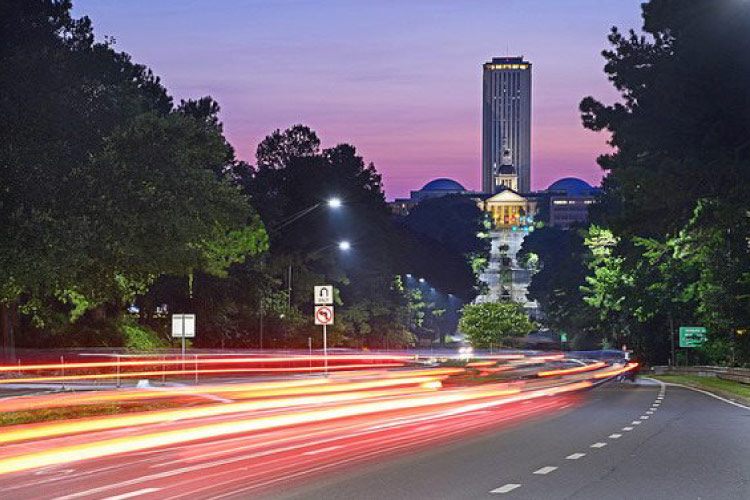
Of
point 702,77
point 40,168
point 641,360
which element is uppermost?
point 702,77

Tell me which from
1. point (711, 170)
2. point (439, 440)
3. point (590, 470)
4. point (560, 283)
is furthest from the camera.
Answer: point (560, 283)

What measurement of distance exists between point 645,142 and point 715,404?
9814mm

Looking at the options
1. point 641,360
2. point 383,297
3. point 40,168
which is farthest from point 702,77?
point 383,297

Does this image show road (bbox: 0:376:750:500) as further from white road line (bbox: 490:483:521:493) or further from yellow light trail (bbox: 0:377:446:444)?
yellow light trail (bbox: 0:377:446:444)

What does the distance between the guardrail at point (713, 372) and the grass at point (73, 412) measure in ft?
102

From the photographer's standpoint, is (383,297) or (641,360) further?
(383,297)

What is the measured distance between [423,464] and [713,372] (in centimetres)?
5504

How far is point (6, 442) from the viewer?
58.7 feet

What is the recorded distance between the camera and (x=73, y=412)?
26500 millimetres

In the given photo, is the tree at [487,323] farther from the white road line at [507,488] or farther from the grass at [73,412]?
the white road line at [507,488]

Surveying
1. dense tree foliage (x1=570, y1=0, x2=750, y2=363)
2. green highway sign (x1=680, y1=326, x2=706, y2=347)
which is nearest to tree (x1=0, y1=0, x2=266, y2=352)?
dense tree foliage (x1=570, y1=0, x2=750, y2=363)

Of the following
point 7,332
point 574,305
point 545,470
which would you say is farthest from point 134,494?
point 574,305

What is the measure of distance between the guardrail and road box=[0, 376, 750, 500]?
30083 millimetres

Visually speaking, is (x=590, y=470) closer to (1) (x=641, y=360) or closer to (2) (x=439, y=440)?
(2) (x=439, y=440)
